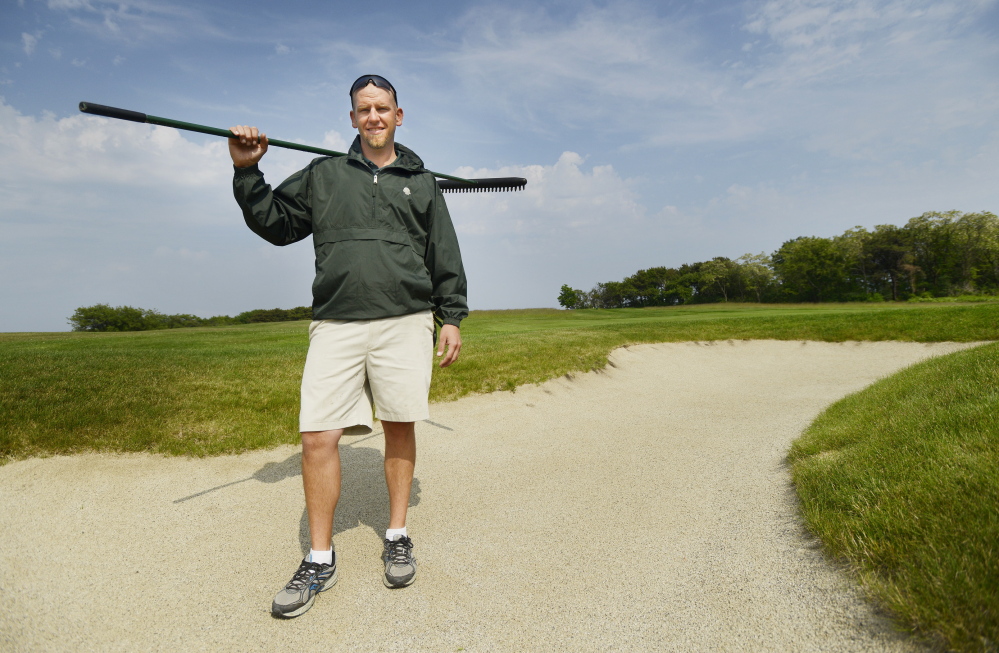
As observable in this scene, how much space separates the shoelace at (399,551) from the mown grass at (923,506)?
2379 millimetres

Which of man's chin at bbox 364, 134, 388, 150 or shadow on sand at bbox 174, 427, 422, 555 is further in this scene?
shadow on sand at bbox 174, 427, 422, 555

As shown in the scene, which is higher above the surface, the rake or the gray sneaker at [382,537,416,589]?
the rake

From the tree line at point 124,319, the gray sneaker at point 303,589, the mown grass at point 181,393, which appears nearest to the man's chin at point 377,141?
the gray sneaker at point 303,589

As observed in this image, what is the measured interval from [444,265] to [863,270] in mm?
74591

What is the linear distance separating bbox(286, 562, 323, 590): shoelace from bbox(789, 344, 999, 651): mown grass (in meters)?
2.78

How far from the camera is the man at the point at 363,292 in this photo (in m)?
3.02

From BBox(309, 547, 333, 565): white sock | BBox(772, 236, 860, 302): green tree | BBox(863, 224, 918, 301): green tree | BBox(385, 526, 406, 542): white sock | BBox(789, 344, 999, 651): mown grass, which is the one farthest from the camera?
BBox(772, 236, 860, 302): green tree

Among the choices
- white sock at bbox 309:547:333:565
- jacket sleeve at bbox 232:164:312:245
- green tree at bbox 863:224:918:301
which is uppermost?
green tree at bbox 863:224:918:301

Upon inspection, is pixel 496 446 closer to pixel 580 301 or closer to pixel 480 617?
pixel 480 617

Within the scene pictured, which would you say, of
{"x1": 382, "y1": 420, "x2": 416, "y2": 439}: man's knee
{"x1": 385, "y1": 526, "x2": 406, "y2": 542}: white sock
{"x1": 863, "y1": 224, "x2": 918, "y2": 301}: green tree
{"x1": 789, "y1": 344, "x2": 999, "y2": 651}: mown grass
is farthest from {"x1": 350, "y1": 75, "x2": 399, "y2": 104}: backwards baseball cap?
{"x1": 863, "y1": 224, "x2": 918, "y2": 301}: green tree

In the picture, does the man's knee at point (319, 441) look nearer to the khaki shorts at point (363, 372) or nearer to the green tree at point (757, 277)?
the khaki shorts at point (363, 372)

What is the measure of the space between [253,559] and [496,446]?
3.25 meters

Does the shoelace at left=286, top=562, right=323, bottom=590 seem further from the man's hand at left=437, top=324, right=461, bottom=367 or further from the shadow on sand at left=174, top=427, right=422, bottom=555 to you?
the man's hand at left=437, top=324, right=461, bottom=367

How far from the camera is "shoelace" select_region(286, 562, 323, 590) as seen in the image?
2.81 meters
